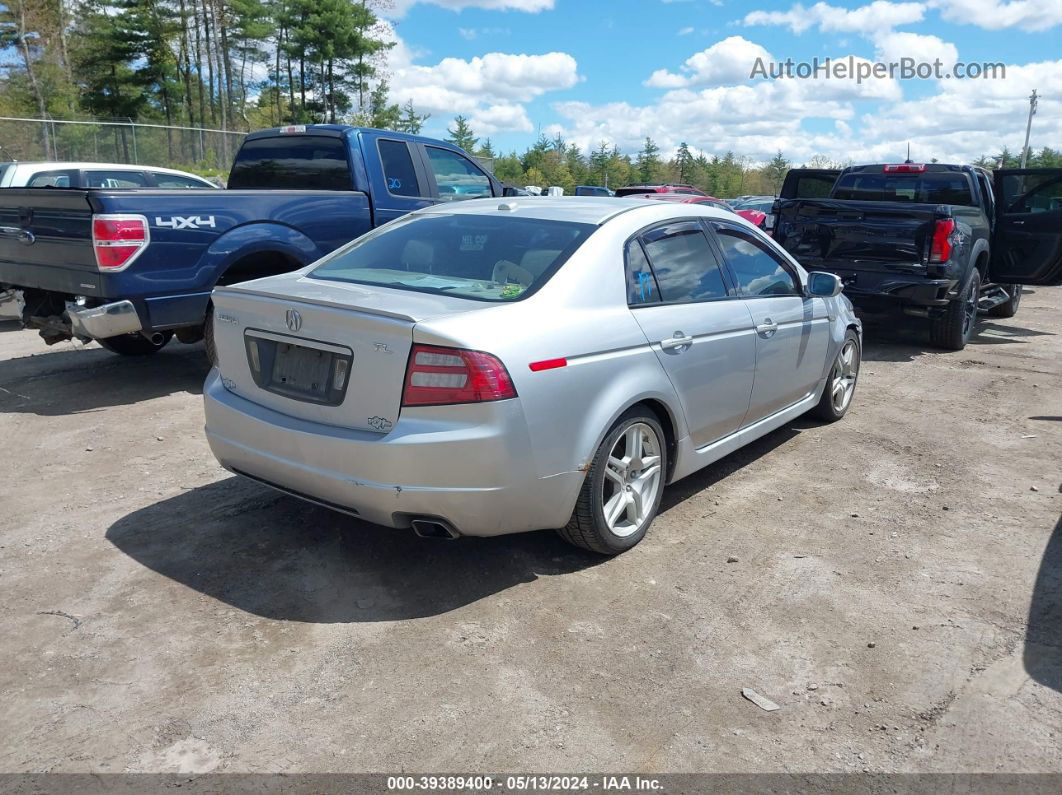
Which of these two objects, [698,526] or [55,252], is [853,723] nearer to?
[698,526]

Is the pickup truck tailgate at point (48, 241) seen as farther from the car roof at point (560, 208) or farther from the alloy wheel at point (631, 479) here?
the alloy wheel at point (631, 479)

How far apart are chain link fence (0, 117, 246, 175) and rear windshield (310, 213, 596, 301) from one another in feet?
77.5

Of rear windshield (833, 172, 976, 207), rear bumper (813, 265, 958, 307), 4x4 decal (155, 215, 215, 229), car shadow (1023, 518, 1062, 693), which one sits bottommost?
car shadow (1023, 518, 1062, 693)

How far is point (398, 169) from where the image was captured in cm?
836

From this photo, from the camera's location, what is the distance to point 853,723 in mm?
2943

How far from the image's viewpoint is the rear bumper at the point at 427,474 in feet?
11.1

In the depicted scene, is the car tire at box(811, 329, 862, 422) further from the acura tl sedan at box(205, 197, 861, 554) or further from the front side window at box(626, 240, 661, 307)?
the front side window at box(626, 240, 661, 307)

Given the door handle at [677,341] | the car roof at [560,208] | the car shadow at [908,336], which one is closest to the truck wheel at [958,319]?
the car shadow at [908,336]

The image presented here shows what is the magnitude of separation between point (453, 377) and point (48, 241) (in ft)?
15.2

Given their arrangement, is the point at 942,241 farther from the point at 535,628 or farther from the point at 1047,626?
the point at 535,628

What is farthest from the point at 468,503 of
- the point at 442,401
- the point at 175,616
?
the point at 175,616

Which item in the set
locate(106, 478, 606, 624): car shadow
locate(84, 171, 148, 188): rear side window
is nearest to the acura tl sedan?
locate(106, 478, 606, 624): car shadow

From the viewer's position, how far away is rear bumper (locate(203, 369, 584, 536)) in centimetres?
340

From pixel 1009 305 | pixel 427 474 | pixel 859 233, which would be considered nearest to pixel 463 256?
pixel 427 474
